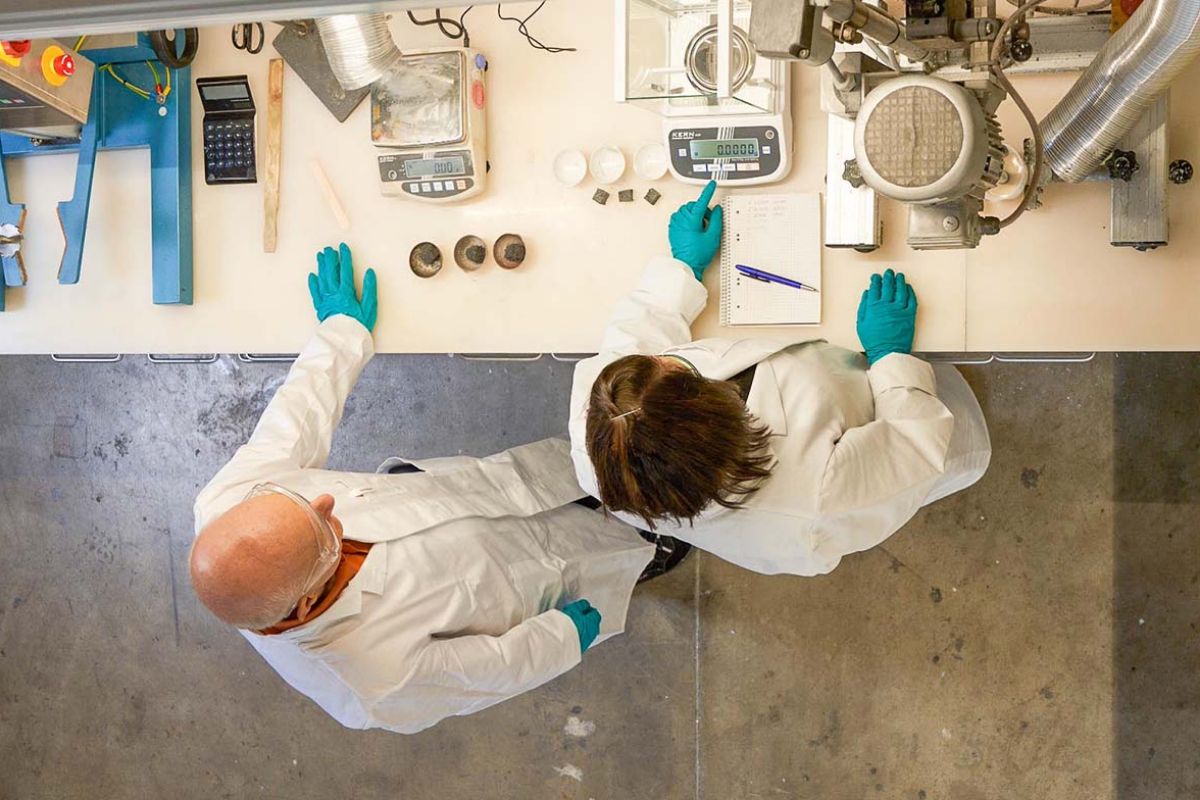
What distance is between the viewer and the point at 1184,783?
242cm

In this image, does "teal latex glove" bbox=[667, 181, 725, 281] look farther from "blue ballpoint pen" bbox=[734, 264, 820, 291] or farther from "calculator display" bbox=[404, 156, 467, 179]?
"calculator display" bbox=[404, 156, 467, 179]

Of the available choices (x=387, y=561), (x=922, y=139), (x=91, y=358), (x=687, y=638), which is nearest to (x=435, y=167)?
(x=387, y=561)

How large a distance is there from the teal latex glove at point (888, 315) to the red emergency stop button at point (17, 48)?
1.59 metres

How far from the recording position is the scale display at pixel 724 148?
1826 mm

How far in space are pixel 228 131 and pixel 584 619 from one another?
126 centimetres

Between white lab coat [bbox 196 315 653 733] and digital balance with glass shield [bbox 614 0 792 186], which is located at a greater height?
digital balance with glass shield [bbox 614 0 792 186]

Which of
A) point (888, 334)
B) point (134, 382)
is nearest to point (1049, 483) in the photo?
point (888, 334)

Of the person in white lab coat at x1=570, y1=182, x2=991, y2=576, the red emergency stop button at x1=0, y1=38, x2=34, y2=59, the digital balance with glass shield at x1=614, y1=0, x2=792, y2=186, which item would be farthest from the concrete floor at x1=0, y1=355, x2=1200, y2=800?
the red emergency stop button at x1=0, y1=38, x2=34, y2=59

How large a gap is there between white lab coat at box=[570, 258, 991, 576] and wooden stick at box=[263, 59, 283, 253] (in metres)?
0.79

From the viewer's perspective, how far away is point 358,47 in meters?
1.92

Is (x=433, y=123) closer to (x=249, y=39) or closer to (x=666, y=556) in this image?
(x=249, y=39)

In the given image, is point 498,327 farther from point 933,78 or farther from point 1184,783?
point 1184,783

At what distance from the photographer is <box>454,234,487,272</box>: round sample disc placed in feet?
6.61

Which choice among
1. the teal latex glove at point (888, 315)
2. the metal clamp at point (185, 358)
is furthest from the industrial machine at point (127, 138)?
the teal latex glove at point (888, 315)
